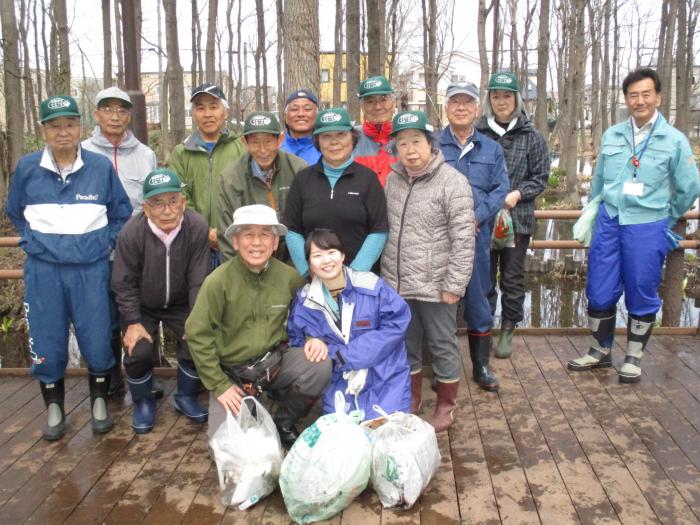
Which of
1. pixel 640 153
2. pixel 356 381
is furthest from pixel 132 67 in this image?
pixel 640 153

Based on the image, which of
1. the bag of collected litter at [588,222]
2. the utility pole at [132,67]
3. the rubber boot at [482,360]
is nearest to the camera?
the rubber boot at [482,360]

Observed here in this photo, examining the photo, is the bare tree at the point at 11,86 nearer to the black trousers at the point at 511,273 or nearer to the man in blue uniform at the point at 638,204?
the black trousers at the point at 511,273

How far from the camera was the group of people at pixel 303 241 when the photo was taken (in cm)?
329

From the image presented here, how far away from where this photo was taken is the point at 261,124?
11.9ft

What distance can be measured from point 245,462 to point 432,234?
1.51 meters

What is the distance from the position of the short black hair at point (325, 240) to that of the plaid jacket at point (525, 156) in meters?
1.58

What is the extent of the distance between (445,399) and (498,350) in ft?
3.89

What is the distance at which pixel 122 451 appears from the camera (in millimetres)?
3469

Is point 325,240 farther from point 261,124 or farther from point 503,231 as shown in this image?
point 503,231

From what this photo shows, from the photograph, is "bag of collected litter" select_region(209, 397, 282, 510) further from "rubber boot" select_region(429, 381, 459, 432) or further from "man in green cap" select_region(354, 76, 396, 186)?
"man in green cap" select_region(354, 76, 396, 186)

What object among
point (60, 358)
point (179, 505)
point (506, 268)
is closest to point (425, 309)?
point (506, 268)

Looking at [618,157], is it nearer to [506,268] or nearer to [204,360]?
[506,268]

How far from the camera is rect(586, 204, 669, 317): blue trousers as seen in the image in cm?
402

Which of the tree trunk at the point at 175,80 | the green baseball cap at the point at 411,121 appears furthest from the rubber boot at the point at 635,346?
the tree trunk at the point at 175,80
